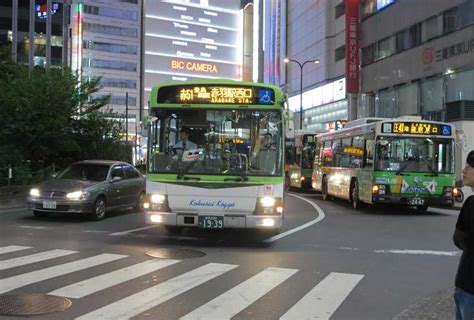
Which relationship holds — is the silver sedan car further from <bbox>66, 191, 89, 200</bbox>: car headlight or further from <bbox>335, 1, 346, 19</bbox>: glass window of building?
<bbox>335, 1, 346, 19</bbox>: glass window of building

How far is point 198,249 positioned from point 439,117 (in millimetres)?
28010

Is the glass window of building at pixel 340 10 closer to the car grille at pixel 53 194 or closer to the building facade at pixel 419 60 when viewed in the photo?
the building facade at pixel 419 60

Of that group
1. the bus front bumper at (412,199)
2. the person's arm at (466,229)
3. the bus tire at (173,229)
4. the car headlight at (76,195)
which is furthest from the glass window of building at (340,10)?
the person's arm at (466,229)

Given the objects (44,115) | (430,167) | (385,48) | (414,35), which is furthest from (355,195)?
(385,48)

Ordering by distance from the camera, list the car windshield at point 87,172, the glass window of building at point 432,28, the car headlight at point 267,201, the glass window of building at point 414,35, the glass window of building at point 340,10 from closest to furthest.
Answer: the car headlight at point 267,201 → the car windshield at point 87,172 → the glass window of building at point 432,28 → the glass window of building at point 414,35 → the glass window of building at point 340,10

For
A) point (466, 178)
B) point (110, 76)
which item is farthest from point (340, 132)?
point (110, 76)

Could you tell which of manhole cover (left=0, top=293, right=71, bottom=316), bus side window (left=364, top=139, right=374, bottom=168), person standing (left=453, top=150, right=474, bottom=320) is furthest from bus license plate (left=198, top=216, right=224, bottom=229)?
bus side window (left=364, top=139, right=374, bottom=168)

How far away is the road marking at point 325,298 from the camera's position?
6.49m

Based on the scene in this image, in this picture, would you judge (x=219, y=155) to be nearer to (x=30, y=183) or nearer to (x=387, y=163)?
(x=387, y=163)

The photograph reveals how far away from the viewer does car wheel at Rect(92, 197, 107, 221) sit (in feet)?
50.0

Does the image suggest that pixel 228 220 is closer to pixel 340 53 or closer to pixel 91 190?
pixel 91 190

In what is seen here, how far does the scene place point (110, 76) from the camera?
422 feet

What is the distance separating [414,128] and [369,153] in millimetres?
1661

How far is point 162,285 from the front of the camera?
7.76 metres
